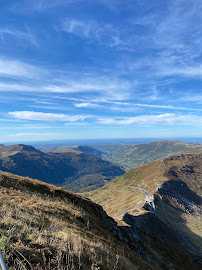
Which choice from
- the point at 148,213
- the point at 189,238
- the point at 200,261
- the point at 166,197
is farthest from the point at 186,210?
the point at 200,261

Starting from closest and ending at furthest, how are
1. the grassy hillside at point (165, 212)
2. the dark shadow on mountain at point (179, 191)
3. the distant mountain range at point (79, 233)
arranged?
the distant mountain range at point (79, 233)
the grassy hillside at point (165, 212)
the dark shadow on mountain at point (179, 191)

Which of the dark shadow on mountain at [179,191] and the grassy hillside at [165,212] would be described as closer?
the grassy hillside at [165,212]

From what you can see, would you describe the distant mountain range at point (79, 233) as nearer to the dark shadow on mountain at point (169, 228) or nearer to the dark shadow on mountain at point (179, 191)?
the dark shadow on mountain at point (169, 228)

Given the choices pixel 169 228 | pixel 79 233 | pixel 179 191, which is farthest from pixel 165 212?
pixel 79 233

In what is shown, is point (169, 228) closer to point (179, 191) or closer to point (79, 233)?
point (79, 233)

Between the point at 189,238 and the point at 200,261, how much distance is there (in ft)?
108

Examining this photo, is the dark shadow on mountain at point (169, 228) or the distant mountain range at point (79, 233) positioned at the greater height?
the distant mountain range at point (79, 233)

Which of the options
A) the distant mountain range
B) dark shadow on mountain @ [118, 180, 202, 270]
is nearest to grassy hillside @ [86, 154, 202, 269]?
dark shadow on mountain @ [118, 180, 202, 270]

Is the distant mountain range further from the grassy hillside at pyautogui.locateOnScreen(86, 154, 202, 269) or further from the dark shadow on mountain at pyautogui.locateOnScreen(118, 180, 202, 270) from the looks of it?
the grassy hillside at pyautogui.locateOnScreen(86, 154, 202, 269)

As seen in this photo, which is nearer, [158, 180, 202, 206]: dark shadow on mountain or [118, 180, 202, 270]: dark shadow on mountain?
[118, 180, 202, 270]: dark shadow on mountain

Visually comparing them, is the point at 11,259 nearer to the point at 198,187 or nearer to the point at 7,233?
the point at 7,233

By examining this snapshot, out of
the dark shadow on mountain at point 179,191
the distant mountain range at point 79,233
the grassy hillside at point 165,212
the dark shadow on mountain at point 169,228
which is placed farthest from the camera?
the dark shadow on mountain at point 179,191

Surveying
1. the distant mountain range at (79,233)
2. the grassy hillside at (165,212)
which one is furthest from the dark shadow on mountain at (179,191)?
the distant mountain range at (79,233)

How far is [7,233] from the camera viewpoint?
35.6ft
